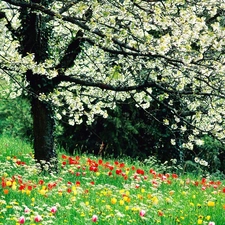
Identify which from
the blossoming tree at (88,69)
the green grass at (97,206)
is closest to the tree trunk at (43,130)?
the blossoming tree at (88,69)

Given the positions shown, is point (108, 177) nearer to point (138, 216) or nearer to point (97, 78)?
point (97, 78)

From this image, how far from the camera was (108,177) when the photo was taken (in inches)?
310

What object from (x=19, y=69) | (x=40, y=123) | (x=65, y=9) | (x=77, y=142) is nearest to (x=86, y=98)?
(x=40, y=123)

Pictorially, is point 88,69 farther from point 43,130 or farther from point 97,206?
point 97,206

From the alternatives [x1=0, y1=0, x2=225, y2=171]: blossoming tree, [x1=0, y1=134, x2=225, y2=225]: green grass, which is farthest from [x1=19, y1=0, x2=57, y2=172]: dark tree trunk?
[x1=0, y1=134, x2=225, y2=225]: green grass

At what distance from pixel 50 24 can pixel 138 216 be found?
420 centimetres

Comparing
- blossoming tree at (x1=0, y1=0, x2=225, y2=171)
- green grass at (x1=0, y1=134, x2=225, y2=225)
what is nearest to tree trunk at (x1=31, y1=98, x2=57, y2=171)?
blossoming tree at (x1=0, y1=0, x2=225, y2=171)

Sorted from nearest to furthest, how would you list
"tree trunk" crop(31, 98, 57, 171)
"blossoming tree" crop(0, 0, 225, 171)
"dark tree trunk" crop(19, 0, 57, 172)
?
1. "blossoming tree" crop(0, 0, 225, 171)
2. "dark tree trunk" crop(19, 0, 57, 172)
3. "tree trunk" crop(31, 98, 57, 171)

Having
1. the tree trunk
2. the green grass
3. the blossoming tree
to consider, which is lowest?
the green grass

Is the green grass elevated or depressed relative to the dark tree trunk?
depressed

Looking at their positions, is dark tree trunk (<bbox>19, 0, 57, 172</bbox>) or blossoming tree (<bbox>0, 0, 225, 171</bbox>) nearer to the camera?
blossoming tree (<bbox>0, 0, 225, 171</bbox>)

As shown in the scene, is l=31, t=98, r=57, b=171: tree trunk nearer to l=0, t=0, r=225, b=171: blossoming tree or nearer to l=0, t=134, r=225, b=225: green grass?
l=0, t=0, r=225, b=171: blossoming tree

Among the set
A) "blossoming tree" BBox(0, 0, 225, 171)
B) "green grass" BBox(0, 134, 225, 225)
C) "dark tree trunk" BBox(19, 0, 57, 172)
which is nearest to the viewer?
"green grass" BBox(0, 134, 225, 225)

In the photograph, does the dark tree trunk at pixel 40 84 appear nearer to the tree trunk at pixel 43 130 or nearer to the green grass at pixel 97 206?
the tree trunk at pixel 43 130
